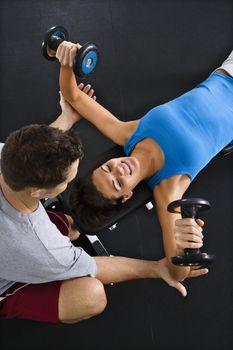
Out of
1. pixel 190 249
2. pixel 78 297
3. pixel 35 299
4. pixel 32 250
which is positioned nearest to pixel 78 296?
pixel 78 297

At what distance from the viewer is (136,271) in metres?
1.71

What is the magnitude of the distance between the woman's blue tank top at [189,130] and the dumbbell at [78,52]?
319mm

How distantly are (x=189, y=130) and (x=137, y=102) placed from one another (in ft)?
1.89

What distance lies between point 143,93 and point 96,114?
19.3 inches

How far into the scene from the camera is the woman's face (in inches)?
63.9

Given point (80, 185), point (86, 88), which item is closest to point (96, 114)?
point (86, 88)

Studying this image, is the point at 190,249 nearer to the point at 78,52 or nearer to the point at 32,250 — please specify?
the point at 32,250

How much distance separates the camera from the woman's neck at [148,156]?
1.72 metres

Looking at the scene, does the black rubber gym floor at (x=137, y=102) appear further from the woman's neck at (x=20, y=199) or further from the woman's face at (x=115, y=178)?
the woman's neck at (x=20, y=199)

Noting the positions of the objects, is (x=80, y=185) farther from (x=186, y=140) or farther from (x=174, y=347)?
(x=174, y=347)

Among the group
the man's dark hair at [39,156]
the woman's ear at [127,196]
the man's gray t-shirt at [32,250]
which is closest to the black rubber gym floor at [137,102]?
the woman's ear at [127,196]

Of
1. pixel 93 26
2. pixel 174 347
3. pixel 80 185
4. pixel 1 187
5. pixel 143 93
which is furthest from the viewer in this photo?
pixel 93 26

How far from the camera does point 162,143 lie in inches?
68.6

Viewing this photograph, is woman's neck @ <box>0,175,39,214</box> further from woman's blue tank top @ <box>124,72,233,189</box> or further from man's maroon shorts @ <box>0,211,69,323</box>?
woman's blue tank top @ <box>124,72,233,189</box>
